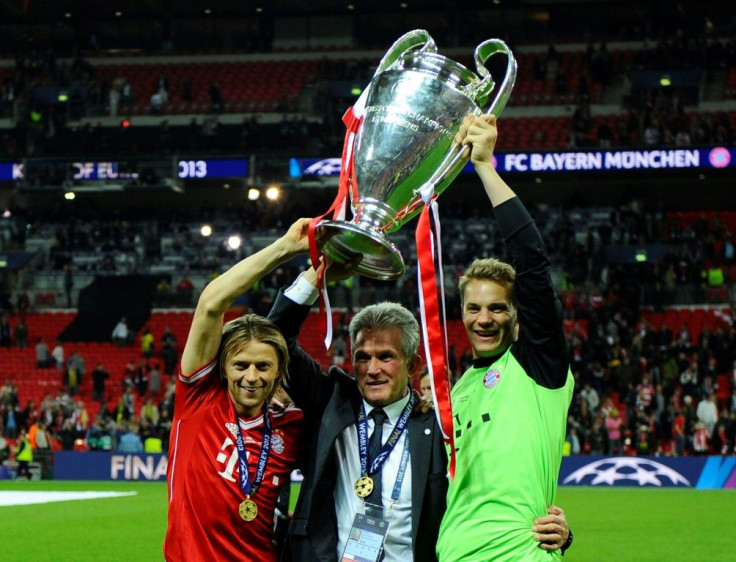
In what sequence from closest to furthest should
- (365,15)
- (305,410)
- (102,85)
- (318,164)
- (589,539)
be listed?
(305,410), (589,539), (318,164), (102,85), (365,15)

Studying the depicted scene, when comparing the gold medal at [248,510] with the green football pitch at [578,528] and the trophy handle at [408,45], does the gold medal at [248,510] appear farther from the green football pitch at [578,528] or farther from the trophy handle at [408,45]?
the green football pitch at [578,528]

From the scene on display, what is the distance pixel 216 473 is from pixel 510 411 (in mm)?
1020

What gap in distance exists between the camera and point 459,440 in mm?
3684

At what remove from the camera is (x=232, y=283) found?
3.81 meters

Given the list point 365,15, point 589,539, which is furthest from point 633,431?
point 365,15

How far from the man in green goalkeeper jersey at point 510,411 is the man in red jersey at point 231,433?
0.62m

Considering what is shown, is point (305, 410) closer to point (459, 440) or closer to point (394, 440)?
point (394, 440)

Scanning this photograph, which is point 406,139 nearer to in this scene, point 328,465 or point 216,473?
point 328,465

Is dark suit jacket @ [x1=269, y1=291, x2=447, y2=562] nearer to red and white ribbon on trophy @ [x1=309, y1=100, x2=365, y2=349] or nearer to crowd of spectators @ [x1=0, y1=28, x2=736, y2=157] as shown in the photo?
red and white ribbon on trophy @ [x1=309, y1=100, x2=365, y2=349]

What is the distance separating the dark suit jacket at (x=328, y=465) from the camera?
3711mm

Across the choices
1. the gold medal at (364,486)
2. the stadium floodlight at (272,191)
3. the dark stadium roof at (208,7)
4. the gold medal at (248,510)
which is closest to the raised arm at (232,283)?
the gold medal at (248,510)

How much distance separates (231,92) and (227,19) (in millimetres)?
4223

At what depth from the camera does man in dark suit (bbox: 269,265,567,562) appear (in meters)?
3.72

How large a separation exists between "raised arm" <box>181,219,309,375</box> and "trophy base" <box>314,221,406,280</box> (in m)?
0.10
